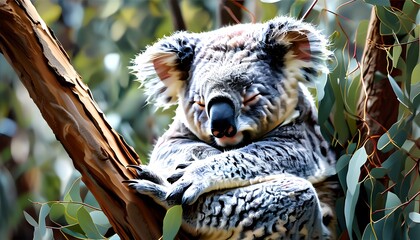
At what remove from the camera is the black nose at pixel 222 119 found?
2102mm

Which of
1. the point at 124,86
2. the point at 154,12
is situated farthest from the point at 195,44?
the point at 154,12

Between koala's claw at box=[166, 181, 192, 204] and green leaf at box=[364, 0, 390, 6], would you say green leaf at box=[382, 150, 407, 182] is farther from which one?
koala's claw at box=[166, 181, 192, 204]

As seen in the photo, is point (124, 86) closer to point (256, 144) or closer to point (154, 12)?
point (154, 12)

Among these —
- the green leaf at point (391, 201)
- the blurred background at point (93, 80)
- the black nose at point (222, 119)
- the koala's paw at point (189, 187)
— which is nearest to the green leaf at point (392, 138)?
the green leaf at point (391, 201)

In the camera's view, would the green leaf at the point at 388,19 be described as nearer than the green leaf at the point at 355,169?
No

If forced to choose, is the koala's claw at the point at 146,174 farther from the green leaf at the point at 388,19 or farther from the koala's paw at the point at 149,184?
the green leaf at the point at 388,19

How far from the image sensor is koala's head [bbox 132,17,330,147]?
86.9 inches

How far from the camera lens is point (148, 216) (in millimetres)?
1933

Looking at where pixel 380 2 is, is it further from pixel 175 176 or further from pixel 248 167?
pixel 175 176

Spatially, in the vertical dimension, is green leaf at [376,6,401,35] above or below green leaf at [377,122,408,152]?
above

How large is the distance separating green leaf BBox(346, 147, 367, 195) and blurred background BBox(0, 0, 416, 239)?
1581mm

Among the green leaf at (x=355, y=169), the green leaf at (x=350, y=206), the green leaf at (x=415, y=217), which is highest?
the green leaf at (x=355, y=169)

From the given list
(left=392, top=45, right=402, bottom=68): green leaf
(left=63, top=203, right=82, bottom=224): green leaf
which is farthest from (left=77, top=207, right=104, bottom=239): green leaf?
(left=392, top=45, right=402, bottom=68): green leaf

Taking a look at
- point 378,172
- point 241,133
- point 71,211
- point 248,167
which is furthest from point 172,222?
point 378,172
